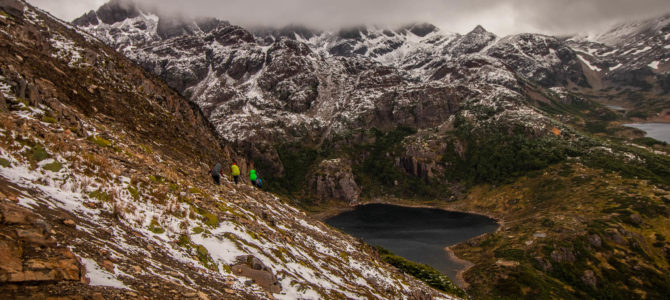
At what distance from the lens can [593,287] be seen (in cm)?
12350

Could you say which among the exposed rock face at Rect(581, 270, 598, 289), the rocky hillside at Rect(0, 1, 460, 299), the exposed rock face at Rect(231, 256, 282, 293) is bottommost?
the exposed rock face at Rect(581, 270, 598, 289)

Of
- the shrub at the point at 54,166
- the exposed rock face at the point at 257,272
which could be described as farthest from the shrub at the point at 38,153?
the exposed rock face at the point at 257,272

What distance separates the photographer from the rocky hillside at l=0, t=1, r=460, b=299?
7664mm

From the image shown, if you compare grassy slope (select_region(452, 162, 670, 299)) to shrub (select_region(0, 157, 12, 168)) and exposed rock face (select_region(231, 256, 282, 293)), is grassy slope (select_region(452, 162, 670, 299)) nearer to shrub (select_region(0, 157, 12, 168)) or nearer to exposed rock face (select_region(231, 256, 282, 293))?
exposed rock face (select_region(231, 256, 282, 293))

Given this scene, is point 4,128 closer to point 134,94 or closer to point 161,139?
point 161,139

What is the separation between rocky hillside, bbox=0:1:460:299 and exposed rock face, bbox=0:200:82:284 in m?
0.02

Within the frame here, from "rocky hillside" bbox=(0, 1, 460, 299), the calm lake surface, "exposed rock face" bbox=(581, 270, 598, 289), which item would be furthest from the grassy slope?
"rocky hillside" bbox=(0, 1, 460, 299)

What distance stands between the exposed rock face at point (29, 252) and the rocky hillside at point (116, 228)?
0.08 feet

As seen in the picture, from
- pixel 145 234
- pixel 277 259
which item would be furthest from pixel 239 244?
pixel 145 234

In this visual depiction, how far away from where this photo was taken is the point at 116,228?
11.6 meters

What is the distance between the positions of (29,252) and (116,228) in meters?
4.64

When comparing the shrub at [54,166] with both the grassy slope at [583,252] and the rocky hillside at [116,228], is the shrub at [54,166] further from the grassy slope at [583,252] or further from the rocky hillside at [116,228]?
the grassy slope at [583,252]

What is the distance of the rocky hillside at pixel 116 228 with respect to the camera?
302 inches

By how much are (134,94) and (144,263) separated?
33.8 meters
